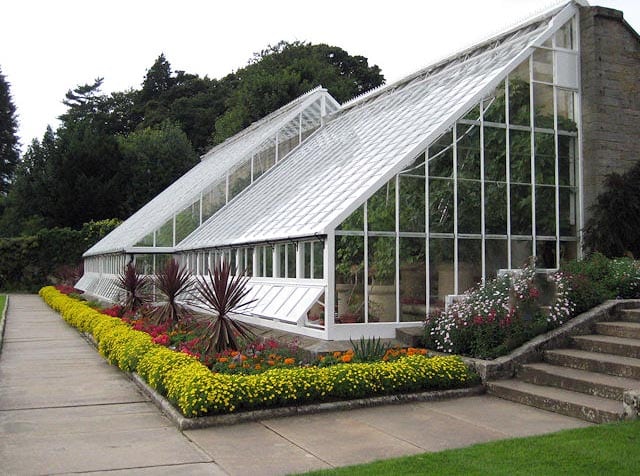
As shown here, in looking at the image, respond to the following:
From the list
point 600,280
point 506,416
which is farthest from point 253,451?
point 600,280

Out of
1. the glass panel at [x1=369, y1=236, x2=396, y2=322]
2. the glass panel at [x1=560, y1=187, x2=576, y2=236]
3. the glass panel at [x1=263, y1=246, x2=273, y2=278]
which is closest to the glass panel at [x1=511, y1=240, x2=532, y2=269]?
the glass panel at [x1=560, y1=187, x2=576, y2=236]

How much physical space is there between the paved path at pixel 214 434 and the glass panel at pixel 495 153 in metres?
4.64

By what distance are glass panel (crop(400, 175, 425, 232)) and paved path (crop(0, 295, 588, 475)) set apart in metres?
3.25

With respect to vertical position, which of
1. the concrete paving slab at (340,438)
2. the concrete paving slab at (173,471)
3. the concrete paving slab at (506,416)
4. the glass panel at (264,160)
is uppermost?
the glass panel at (264,160)

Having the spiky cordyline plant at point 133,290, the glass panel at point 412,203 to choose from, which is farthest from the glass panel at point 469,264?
the spiky cordyline plant at point 133,290

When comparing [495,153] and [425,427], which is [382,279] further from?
[425,427]

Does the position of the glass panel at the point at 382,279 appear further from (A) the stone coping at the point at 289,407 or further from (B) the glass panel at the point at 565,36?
(B) the glass panel at the point at 565,36

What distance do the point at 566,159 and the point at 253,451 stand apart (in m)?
9.05

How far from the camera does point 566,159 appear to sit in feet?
41.2

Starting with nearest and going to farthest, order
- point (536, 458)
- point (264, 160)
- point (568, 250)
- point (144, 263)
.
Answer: point (536, 458)
point (568, 250)
point (144, 263)
point (264, 160)

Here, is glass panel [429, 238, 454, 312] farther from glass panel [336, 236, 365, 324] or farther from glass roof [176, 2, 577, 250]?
glass roof [176, 2, 577, 250]

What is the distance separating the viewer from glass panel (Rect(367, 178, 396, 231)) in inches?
407

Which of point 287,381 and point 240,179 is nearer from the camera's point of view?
point 287,381

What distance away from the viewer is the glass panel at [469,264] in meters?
11.0
